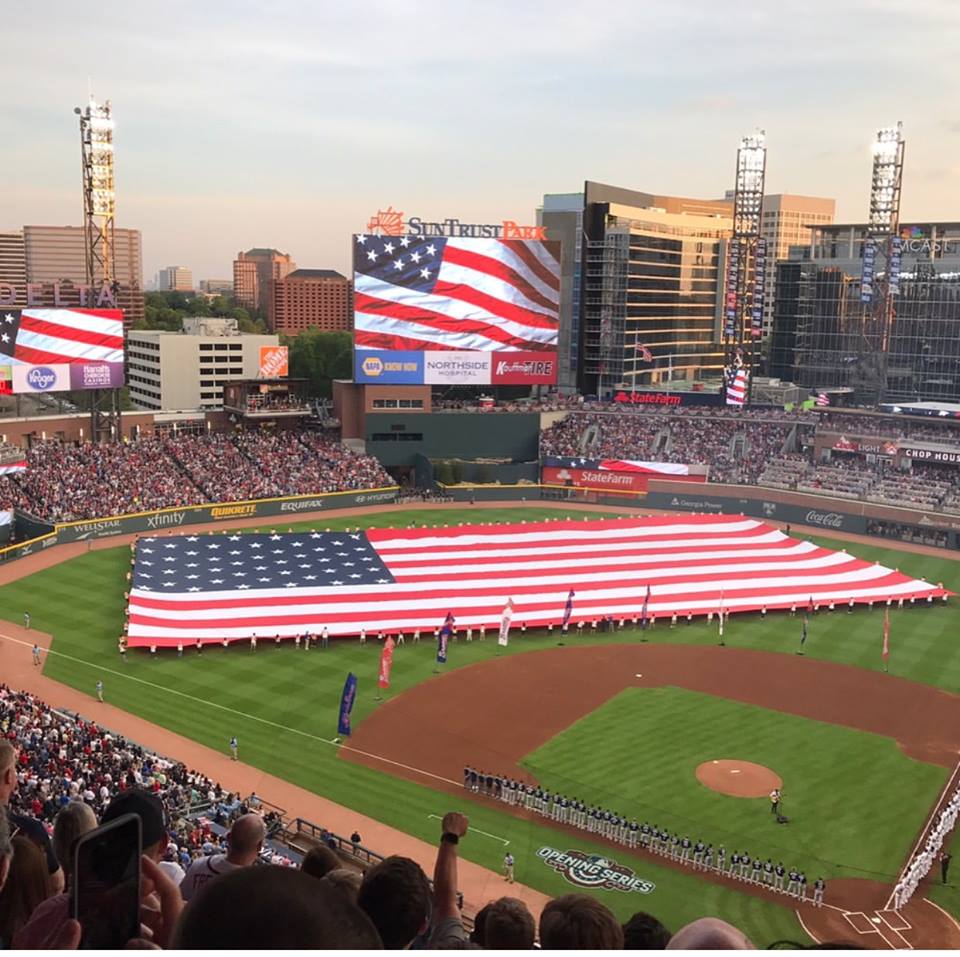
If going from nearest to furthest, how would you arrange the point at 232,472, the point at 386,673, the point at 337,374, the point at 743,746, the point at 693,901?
the point at 693,901 → the point at 743,746 → the point at 386,673 → the point at 232,472 → the point at 337,374

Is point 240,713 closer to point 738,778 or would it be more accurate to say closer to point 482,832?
point 482,832

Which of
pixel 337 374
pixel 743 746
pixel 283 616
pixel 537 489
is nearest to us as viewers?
pixel 743 746

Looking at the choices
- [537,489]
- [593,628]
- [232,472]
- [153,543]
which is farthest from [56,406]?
[593,628]

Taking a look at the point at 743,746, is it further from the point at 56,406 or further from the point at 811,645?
the point at 56,406

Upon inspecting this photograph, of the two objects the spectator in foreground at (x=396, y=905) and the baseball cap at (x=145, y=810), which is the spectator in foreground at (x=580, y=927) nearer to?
the spectator in foreground at (x=396, y=905)

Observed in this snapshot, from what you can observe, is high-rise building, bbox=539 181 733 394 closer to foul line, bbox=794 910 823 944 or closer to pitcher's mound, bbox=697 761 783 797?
pitcher's mound, bbox=697 761 783 797

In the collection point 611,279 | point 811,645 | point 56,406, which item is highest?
point 611,279

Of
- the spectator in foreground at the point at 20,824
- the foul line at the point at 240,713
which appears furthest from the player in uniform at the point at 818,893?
the spectator in foreground at the point at 20,824

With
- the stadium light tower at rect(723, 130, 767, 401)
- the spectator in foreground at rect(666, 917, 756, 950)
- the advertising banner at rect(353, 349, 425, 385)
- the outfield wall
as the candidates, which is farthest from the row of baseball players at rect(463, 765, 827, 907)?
the stadium light tower at rect(723, 130, 767, 401)
